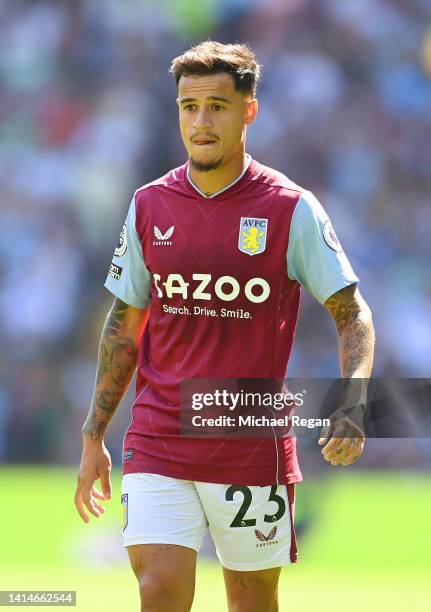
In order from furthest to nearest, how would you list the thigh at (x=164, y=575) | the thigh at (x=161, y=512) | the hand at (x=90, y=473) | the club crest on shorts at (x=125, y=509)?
the hand at (x=90, y=473) < the club crest on shorts at (x=125, y=509) < the thigh at (x=161, y=512) < the thigh at (x=164, y=575)

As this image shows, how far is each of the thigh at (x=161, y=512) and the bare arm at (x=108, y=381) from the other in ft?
0.82

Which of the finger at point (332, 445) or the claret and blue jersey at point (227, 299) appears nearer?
the finger at point (332, 445)

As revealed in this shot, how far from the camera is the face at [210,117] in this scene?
203 inches

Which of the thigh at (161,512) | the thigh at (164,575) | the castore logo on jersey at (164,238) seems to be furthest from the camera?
the castore logo on jersey at (164,238)

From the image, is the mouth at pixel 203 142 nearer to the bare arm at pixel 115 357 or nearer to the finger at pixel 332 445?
the bare arm at pixel 115 357

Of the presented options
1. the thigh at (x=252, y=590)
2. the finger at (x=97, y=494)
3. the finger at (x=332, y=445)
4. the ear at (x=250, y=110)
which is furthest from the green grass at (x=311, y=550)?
the ear at (x=250, y=110)

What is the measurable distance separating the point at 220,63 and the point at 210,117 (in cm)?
23

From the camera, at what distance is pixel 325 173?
1463cm

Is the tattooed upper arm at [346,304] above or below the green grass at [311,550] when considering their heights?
above

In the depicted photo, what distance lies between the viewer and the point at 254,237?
5.14m

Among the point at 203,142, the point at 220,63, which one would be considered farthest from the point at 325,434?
the point at 220,63

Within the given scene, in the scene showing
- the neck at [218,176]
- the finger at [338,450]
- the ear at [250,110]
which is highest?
the ear at [250,110]

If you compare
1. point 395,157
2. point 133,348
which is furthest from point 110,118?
point 133,348

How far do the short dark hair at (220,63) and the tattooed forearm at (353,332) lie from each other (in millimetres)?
971
